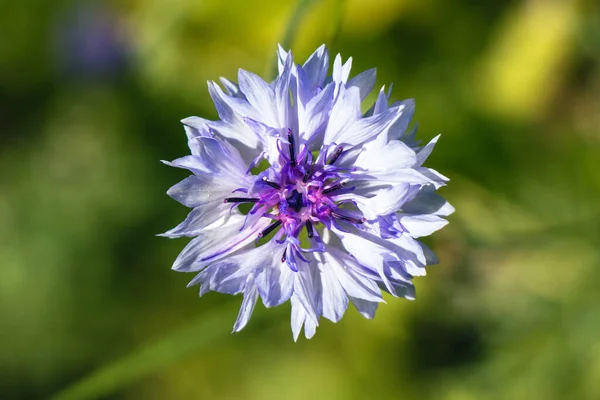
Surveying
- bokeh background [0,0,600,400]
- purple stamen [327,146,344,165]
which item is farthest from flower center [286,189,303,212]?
bokeh background [0,0,600,400]

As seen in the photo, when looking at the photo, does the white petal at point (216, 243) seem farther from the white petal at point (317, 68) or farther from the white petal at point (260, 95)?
the white petal at point (317, 68)

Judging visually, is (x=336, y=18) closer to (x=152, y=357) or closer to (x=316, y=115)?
(x=316, y=115)

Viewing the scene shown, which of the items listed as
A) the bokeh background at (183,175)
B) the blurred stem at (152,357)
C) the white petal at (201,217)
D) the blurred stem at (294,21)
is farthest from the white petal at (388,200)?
the bokeh background at (183,175)

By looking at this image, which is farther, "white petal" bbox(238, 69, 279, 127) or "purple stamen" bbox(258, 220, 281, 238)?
"purple stamen" bbox(258, 220, 281, 238)

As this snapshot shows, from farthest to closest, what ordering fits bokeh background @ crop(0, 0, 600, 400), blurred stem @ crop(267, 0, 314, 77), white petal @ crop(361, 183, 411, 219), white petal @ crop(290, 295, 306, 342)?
1. bokeh background @ crop(0, 0, 600, 400)
2. blurred stem @ crop(267, 0, 314, 77)
3. white petal @ crop(290, 295, 306, 342)
4. white petal @ crop(361, 183, 411, 219)

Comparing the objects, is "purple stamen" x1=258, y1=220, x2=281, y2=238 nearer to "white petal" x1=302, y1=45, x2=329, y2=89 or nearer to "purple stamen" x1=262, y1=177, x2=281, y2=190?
"purple stamen" x1=262, y1=177, x2=281, y2=190

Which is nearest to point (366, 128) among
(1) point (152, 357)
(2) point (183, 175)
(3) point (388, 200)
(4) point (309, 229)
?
(3) point (388, 200)
